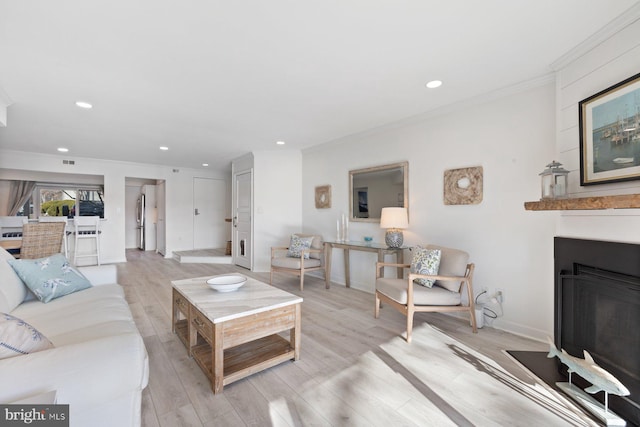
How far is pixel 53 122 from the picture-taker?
3.45 metres

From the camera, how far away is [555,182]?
1.95m

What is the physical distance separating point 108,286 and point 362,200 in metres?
3.12

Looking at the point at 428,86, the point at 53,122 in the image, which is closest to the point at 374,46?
the point at 428,86

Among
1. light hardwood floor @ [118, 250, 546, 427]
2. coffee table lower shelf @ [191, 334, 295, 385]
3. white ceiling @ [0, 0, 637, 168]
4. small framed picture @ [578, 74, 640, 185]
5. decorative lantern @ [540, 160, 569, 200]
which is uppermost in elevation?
white ceiling @ [0, 0, 637, 168]

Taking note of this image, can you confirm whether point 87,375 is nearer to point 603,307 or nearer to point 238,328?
point 238,328

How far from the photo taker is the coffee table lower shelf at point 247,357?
181 centimetres

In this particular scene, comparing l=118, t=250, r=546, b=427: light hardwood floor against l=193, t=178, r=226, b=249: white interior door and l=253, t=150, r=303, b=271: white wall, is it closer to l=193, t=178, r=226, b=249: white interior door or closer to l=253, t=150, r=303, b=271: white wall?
l=253, t=150, r=303, b=271: white wall

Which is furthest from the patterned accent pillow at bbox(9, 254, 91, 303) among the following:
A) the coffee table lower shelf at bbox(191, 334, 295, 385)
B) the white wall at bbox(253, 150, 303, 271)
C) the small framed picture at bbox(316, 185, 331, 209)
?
the small framed picture at bbox(316, 185, 331, 209)

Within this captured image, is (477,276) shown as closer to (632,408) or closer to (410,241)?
(410,241)

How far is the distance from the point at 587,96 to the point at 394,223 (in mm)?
1931

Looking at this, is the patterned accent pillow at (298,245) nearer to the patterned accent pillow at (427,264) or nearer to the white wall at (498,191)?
the white wall at (498,191)

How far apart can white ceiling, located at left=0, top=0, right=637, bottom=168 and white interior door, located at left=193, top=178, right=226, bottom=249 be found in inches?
150

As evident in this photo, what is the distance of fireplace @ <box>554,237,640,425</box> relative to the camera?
150 centimetres

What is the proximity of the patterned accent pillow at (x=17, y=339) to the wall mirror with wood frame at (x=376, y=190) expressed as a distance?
10.8ft
